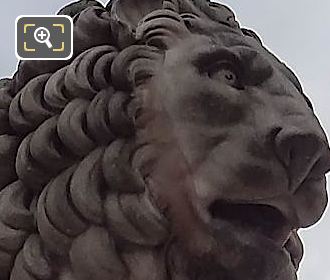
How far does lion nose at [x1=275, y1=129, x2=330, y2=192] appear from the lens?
1.35 m

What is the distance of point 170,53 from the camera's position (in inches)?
57.2

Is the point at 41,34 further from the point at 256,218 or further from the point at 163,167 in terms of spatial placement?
the point at 256,218

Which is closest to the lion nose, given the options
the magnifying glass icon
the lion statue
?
the lion statue

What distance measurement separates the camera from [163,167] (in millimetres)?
1368

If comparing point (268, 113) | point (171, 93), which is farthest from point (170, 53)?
point (268, 113)

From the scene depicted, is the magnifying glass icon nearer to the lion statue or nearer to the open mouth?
the lion statue

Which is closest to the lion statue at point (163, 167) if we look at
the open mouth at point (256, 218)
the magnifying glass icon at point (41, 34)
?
the open mouth at point (256, 218)

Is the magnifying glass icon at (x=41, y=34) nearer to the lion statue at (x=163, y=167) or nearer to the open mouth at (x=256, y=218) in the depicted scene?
the lion statue at (x=163, y=167)

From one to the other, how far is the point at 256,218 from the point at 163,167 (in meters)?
0.17

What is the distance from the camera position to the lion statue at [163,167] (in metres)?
1.35

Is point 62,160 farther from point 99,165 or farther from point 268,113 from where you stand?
point 268,113

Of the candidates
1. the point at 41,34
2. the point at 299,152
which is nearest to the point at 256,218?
the point at 299,152

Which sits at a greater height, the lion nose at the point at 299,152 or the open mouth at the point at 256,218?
the lion nose at the point at 299,152

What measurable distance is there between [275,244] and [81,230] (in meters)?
0.32
